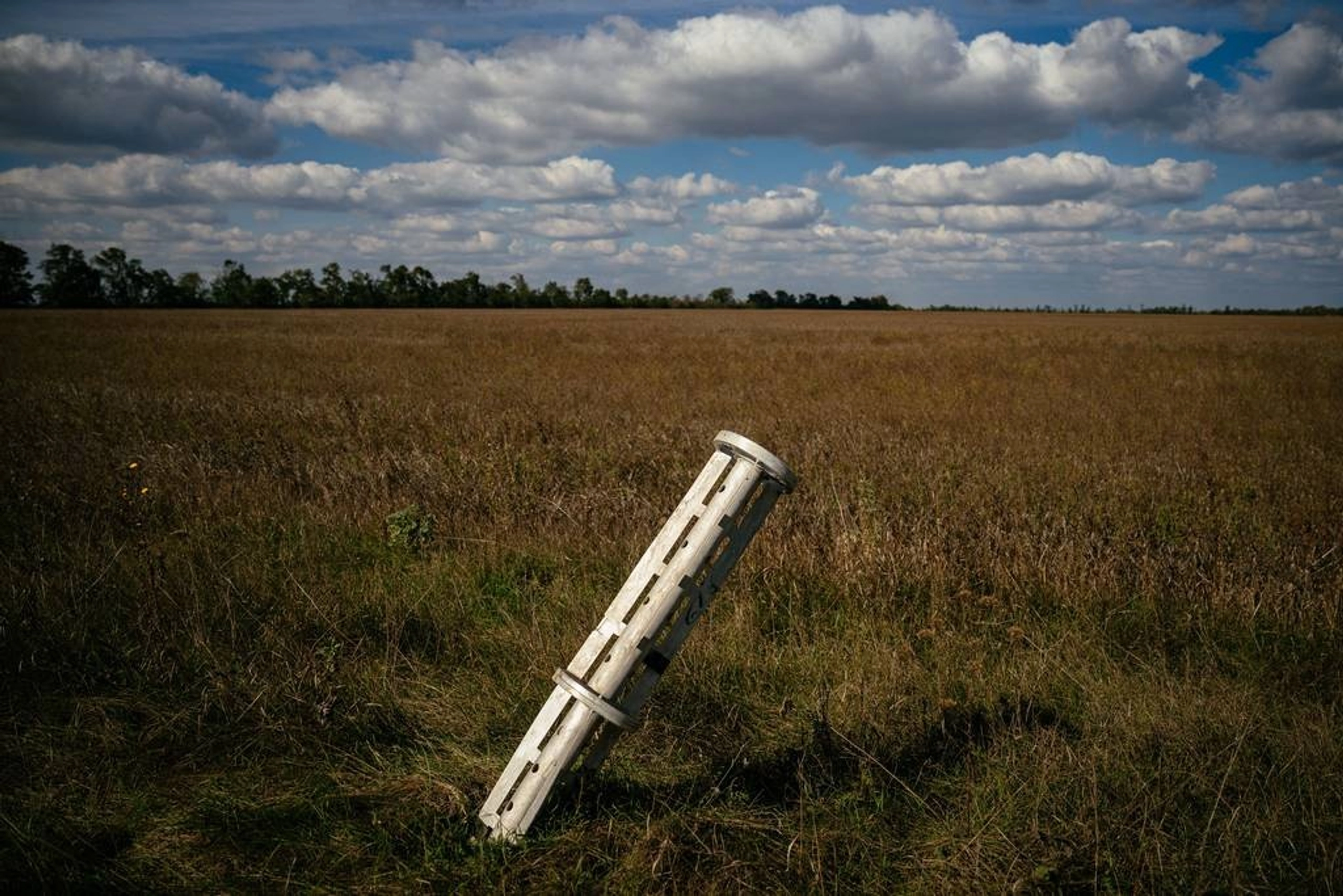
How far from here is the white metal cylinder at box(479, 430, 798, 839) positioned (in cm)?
235

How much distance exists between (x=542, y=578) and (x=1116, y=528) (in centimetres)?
459

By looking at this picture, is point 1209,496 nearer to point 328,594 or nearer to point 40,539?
point 328,594

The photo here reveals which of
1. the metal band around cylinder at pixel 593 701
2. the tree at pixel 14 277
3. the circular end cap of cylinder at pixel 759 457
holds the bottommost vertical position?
the metal band around cylinder at pixel 593 701

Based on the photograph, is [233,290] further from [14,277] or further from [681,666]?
[681,666]

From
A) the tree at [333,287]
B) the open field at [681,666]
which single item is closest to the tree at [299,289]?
the tree at [333,287]

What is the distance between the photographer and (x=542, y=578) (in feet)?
16.7

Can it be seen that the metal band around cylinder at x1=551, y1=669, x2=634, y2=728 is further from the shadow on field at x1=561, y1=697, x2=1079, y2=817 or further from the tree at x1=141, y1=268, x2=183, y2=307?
the tree at x1=141, y1=268, x2=183, y2=307

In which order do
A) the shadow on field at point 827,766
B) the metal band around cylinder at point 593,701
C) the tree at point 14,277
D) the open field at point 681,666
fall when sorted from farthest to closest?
the tree at point 14,277, the shadow on field at point 827,766, the open field at point 681,666, the metal band around cylinder at point 593,701

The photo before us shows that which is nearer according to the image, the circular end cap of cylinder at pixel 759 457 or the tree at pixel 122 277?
the circular end cap of cylinder at pixel 759 457

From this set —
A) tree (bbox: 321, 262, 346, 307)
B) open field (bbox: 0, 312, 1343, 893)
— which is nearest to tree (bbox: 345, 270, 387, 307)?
tree (bbox: 321, 262, 346, 307)

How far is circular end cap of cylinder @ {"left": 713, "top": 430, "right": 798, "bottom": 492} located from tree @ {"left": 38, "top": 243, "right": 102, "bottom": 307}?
100m

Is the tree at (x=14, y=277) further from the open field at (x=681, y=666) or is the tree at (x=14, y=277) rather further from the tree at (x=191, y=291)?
the open field at (x=681, y=666)

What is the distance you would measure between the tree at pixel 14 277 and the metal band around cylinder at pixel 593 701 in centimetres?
10042

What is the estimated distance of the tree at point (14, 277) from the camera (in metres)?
77.2
